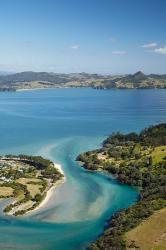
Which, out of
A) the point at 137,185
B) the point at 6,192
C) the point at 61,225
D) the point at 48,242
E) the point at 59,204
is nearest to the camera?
the point at 48,242

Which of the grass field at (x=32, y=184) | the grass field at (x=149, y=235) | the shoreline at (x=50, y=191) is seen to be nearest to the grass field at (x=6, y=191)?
the grass field at (x=32, y=184)

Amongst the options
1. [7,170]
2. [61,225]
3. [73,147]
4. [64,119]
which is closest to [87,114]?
[64,119]

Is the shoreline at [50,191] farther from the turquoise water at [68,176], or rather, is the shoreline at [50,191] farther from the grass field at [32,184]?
the grass field at [32,184]

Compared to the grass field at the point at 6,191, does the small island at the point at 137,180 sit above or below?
above

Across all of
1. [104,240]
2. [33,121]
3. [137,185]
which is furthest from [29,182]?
[33,121]

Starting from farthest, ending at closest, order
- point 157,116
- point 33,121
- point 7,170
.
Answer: point 157,116
point 33,121
point 7,170

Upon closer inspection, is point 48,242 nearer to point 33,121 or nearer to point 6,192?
point 6,192

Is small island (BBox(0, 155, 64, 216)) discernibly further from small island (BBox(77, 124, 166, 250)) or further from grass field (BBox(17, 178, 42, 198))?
small island (BBox(77, 124, 166, 250))

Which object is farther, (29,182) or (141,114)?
(141,114)
